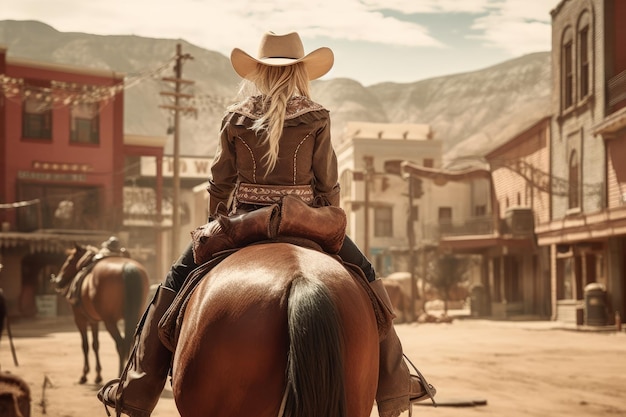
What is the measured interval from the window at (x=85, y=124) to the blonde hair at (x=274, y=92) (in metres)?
35.8

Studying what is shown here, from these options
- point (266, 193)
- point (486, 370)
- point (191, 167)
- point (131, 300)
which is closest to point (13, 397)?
point (266, 193)

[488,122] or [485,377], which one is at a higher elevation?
[488,122]

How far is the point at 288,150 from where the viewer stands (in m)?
4.57

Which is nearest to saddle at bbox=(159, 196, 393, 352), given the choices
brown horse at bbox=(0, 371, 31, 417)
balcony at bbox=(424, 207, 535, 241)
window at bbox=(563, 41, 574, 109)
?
brown horse at bbox=(0, 371, 31, 417)

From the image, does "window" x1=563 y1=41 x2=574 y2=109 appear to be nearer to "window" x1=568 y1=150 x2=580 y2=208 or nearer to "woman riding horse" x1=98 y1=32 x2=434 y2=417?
"window" x1=568 y1=150 x2=580 y2=208

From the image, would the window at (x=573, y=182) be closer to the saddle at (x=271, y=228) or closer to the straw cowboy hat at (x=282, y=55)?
the straw cowboy hat at (x=282, y=55)

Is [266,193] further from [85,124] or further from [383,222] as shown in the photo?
[383,222]

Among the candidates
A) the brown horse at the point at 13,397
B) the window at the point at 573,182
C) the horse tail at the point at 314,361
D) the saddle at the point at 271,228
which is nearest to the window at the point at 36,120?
the window at the point at 573,182

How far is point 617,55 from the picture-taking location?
1122 inches

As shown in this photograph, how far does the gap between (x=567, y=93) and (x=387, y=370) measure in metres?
30.0

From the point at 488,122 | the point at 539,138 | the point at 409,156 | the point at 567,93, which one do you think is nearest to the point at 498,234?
the point at 539,138

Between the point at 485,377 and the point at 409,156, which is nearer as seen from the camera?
the point at 485,377

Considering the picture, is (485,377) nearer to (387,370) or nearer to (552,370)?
(552,370)

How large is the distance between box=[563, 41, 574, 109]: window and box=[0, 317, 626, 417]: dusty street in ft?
29.5
